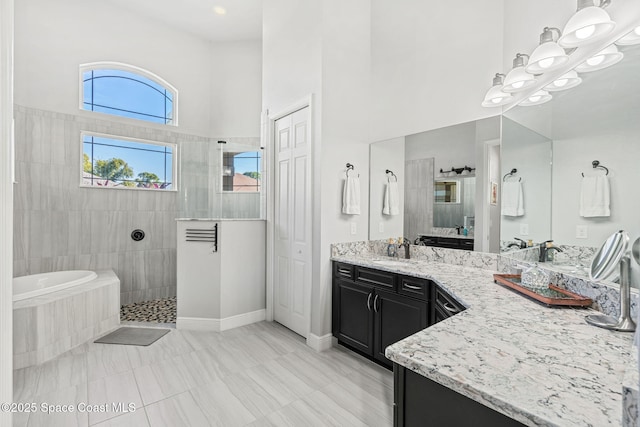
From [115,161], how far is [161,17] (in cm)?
230

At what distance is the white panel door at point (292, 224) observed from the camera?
326 centimetres

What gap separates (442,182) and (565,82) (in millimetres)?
1223

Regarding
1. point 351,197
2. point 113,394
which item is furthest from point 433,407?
point 113,394

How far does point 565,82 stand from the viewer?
1768mm

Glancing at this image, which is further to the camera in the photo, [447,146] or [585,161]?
[447,146]

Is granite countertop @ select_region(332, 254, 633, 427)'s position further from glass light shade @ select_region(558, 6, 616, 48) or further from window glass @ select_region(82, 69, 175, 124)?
window glass @ select_region(82, 69, 175, 124)

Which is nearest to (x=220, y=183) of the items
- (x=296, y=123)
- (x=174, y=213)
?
(x=296, y=123)

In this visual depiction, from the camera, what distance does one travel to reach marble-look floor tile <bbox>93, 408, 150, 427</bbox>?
1957 mm

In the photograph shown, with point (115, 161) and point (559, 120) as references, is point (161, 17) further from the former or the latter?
point (559, 120)

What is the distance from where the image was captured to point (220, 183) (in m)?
3.76

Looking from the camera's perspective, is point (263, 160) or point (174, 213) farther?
point (174, 213)

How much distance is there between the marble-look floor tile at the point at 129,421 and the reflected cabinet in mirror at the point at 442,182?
247cm

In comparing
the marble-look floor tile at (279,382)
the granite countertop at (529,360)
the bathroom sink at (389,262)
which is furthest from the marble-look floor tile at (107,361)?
the granite countertop at (529,360)

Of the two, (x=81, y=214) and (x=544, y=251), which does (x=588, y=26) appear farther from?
(x=81, y=214)
